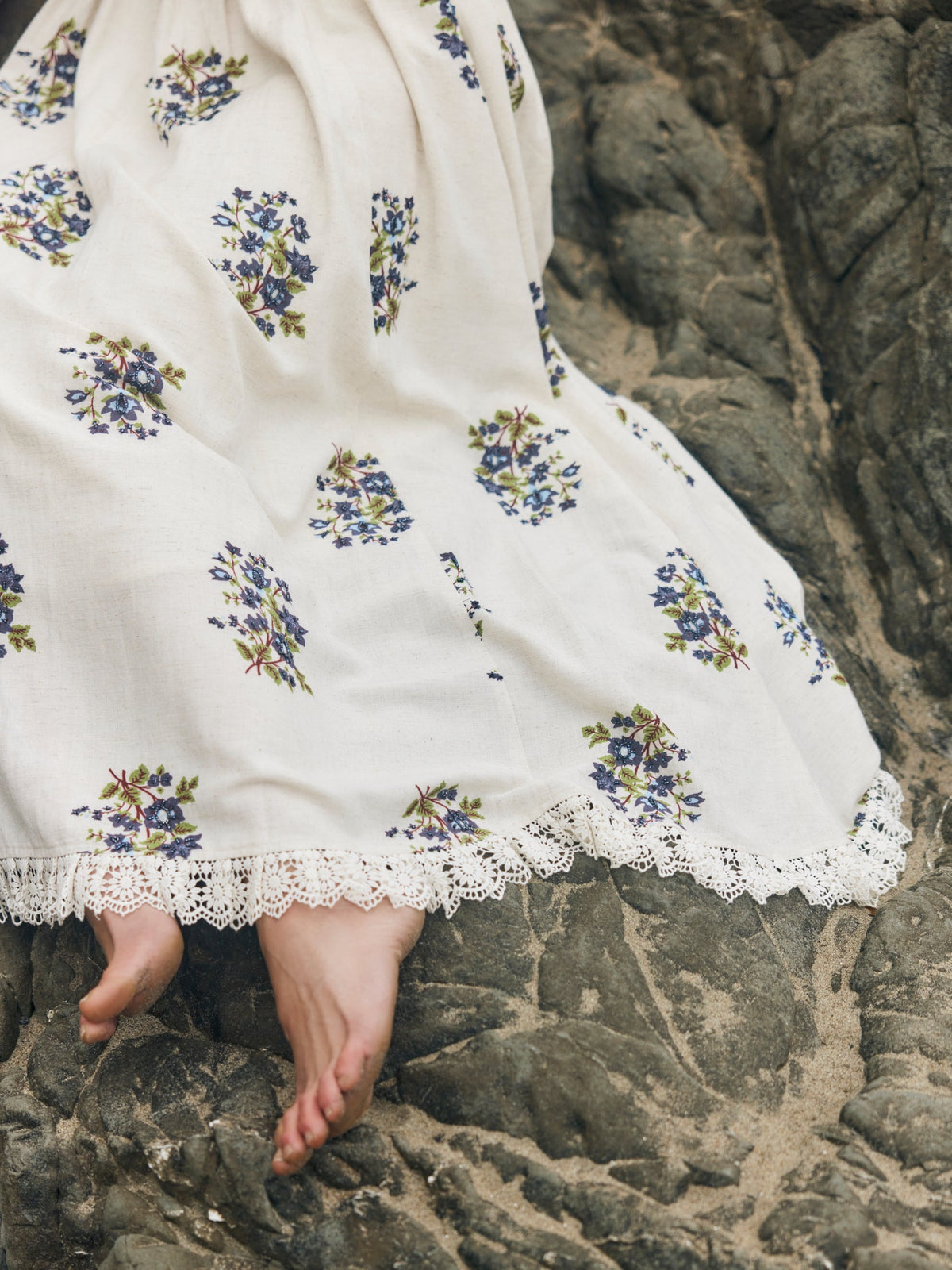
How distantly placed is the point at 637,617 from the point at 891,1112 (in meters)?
0.75

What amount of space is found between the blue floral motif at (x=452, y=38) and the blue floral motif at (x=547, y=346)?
1.23 ft

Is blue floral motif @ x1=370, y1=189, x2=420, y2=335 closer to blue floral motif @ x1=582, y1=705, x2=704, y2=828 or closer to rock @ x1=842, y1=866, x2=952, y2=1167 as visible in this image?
blue floral motif @ x1=582, y1=705, x2=704, y2=828

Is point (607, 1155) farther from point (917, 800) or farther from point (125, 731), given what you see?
point (917, 800)

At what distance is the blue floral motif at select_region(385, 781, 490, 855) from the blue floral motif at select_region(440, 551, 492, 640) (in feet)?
0.69

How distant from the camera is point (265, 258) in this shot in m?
1.67

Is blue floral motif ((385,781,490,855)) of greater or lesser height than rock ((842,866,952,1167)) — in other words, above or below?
above

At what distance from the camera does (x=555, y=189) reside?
2.64m

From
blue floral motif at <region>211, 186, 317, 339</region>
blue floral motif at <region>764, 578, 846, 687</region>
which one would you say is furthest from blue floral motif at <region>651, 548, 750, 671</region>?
blue floral motif at <region>211, 186, 317, 339</region>

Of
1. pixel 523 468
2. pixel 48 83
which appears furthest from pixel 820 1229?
pixel 48 83

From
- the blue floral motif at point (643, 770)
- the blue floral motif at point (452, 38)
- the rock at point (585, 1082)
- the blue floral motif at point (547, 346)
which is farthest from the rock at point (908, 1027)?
the blue floral motif at point (452, 38)

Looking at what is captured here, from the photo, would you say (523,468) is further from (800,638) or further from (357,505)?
(800,638)

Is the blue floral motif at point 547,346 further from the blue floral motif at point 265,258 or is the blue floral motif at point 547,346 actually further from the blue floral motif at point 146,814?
the blue floral motif at point 146,814

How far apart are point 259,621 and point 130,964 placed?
43 cm

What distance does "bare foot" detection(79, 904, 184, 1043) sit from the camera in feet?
3.89
